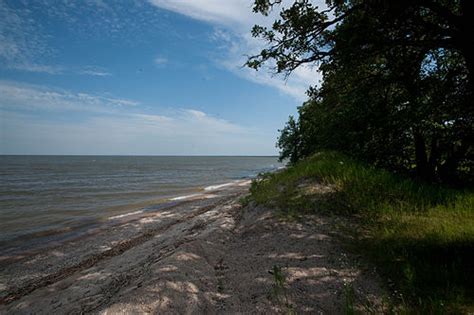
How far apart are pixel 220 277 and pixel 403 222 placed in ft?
13.4

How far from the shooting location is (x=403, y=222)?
17.6 feet

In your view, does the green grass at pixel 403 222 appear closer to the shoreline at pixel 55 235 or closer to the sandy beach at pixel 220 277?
the sandy beach at pixel 220 277

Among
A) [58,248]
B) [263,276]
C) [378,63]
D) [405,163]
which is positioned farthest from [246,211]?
[405,163]

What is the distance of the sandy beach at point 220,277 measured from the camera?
3383mm

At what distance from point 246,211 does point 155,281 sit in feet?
15.5

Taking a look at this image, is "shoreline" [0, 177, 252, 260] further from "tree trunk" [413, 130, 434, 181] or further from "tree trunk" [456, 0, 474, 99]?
"tree trunk" [413, 130, 434, 181]

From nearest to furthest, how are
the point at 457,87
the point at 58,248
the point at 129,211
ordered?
the point at 457,87
the point at 58,248
the point at 129,211

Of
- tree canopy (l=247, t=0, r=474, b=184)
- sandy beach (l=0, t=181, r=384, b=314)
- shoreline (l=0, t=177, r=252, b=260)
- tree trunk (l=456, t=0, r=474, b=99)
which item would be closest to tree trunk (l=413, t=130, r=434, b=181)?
tree canopy (l=247, t=0, r=474, b=184)

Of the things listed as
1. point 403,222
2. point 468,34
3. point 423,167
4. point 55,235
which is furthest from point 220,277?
point 55,235

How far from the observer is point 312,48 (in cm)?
557

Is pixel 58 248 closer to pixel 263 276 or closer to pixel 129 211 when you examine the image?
pixel 129 211

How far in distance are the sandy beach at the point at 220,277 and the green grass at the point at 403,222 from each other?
1.56 feet

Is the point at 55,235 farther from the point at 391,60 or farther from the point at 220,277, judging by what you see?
the point at 391,60

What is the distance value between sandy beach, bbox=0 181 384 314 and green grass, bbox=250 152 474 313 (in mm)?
477
